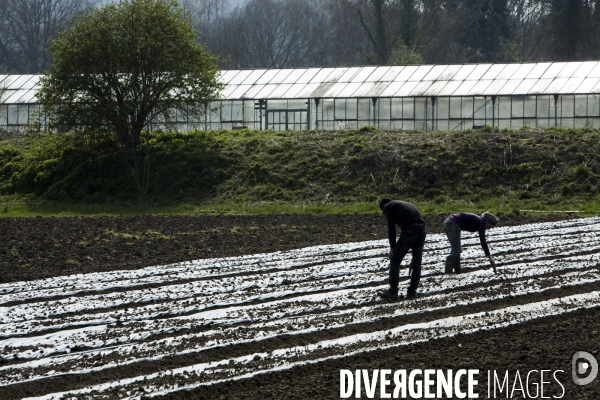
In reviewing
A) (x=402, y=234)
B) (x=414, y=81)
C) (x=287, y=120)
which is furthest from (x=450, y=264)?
(x=287, y=120)

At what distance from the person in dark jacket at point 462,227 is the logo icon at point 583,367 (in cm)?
471

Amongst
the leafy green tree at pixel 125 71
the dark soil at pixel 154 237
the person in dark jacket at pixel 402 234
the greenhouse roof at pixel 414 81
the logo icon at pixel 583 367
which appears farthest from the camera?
the greenhouse roof at pixel 414 81

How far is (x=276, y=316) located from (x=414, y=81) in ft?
112

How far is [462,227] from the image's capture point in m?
14.4

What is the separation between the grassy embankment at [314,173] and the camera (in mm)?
30516

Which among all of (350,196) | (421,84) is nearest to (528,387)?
(350,196)

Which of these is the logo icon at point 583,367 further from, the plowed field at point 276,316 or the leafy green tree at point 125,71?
the leafy green tree at point 125,71

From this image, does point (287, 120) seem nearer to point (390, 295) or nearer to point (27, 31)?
point (390, 295)

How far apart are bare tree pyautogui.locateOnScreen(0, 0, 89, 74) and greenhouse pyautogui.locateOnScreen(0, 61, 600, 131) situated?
5206 cm

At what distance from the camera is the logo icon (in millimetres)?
8414

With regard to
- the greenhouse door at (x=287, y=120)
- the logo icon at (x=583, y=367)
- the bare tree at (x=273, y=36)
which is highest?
the bare tree at (x=273, y=36)

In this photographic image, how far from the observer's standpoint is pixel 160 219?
25234mm

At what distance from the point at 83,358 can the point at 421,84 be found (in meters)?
36.1

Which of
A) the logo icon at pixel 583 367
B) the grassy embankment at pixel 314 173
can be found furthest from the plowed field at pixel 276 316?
the grassy embankment at pixel 314 173
